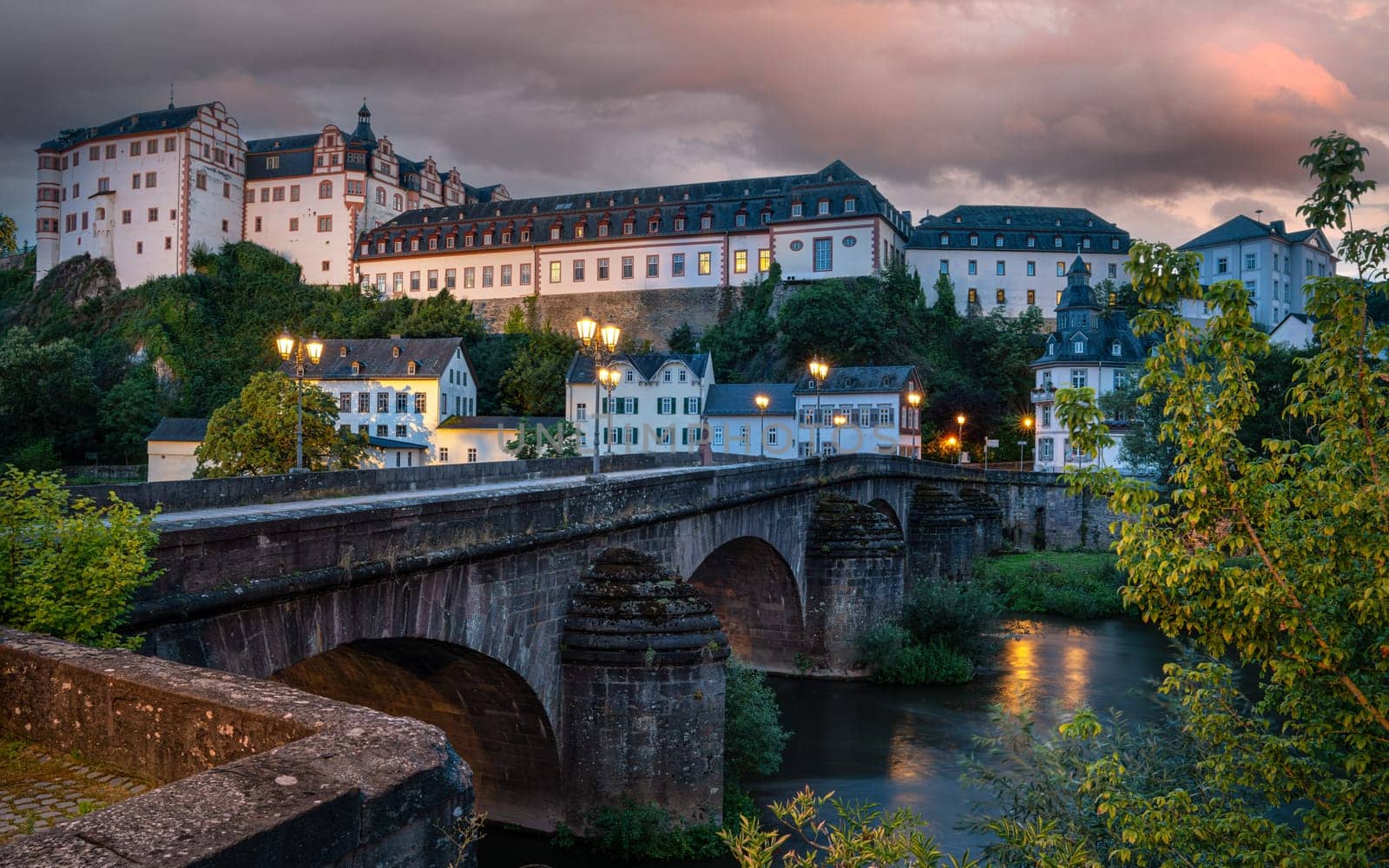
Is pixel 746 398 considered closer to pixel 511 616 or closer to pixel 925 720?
pixel 925 720

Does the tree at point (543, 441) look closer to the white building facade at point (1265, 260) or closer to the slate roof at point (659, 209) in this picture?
the slate roof at point (659, 209)

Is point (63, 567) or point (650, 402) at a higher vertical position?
point (650, 402)

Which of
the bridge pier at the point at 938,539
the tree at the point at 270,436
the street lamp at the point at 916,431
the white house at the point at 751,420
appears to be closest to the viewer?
the tree at the point at 270,436

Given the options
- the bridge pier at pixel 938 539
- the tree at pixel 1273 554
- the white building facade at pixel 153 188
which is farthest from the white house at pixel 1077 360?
the white building facade at pixel 153 188

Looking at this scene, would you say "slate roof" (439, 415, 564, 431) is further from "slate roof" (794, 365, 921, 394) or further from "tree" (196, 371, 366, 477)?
"tree" (196, 371, 366, 477)

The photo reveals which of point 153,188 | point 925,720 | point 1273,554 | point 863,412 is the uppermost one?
point 153,188

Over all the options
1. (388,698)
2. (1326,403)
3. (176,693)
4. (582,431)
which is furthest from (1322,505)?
(582,431)

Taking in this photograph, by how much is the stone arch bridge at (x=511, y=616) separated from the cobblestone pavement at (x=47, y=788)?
2.07 meters

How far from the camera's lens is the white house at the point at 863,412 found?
2509 inches

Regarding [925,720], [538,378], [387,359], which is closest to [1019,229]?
[538,378]

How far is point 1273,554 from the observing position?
8102 mm

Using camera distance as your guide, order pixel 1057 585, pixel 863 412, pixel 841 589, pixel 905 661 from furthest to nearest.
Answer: pixel 863 412
pixel 1057 585
pixel 841 589
pixel 905 661

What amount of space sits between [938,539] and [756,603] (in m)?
13.7

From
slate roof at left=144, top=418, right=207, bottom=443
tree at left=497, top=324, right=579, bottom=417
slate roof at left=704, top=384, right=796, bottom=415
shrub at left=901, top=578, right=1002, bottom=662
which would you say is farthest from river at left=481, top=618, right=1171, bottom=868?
slate roof at left=144, top=418, right=207, bottom=443
